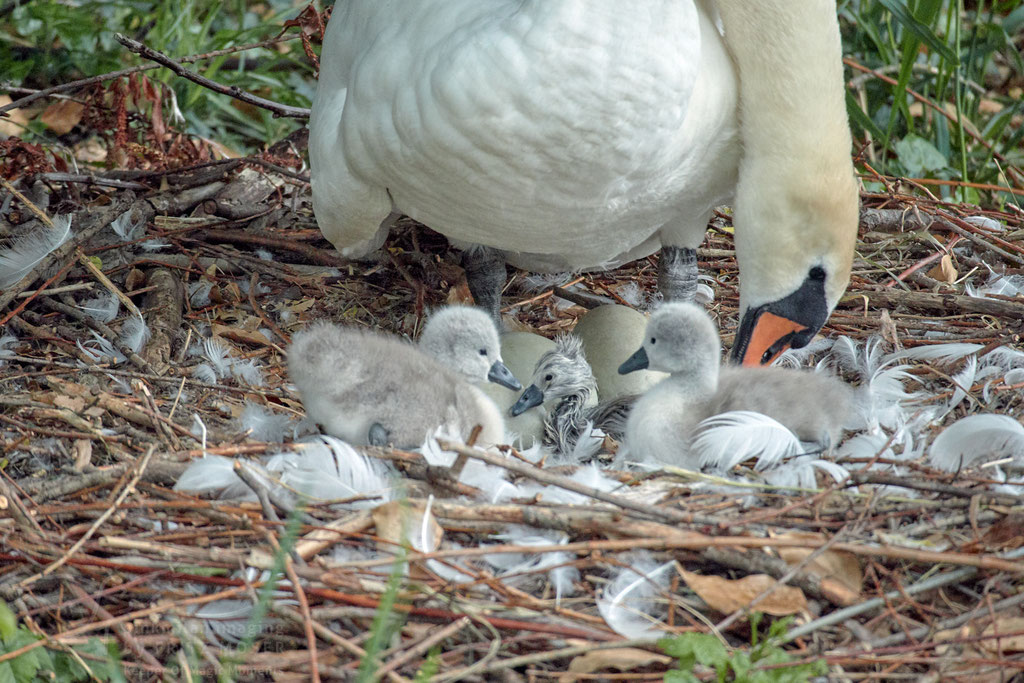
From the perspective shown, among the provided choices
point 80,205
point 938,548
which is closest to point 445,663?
point 938,548

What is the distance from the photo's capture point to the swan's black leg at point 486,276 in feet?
12.1

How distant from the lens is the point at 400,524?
2.19 metres

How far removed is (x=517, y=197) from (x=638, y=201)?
339 millimetres

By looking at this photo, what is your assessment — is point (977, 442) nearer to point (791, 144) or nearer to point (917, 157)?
point (791, 144)

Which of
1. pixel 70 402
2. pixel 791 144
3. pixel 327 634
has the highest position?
pixel 791 144

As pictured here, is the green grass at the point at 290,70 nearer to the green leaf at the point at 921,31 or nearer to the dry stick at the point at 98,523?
the green leaf at the point at 921,31

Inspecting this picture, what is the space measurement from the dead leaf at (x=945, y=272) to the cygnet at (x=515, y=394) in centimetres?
143

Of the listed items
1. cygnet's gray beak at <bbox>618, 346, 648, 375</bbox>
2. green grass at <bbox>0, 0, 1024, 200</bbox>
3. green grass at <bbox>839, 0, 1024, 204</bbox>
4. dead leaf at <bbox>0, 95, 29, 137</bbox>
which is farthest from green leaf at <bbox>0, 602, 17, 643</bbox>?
green grass at <bbox>839, 0, 1024, 204</bbox>

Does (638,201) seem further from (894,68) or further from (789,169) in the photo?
(894,68)

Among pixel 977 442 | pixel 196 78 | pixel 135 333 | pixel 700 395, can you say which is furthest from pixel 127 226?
pixel 977 442

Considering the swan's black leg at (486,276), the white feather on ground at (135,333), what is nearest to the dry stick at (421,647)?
the white feather on ground at (135,333)

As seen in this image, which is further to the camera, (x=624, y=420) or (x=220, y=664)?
(x=624, y=420)

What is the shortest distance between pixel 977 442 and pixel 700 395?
0.67m

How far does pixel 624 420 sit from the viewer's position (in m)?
3.16
